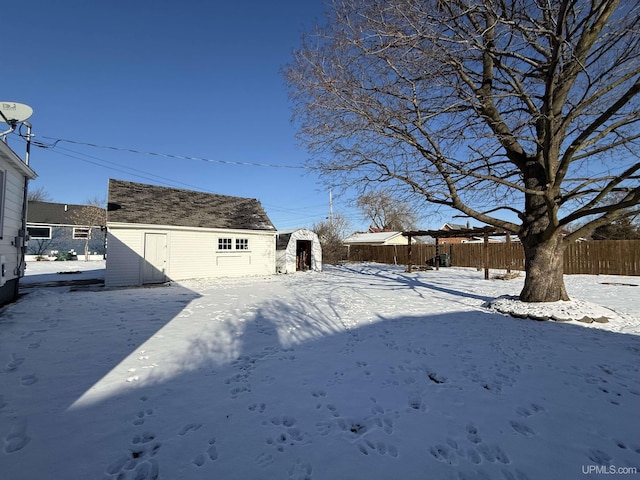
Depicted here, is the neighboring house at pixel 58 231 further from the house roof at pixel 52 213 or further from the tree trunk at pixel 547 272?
the tree trunk at pixel 547 272

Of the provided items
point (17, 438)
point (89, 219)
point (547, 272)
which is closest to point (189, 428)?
point (17, 438)

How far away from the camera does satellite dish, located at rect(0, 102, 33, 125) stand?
812 cm

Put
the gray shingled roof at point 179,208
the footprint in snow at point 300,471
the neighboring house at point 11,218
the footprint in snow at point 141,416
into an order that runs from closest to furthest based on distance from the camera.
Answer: the footprint in snow at point 300,471
the footprint in snow at point 141,416
the neighboring house at point 11,218
the gray shingled roof at point 179,208

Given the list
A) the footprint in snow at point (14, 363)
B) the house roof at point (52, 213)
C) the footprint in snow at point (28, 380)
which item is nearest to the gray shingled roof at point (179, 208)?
the footprint in snow at point (14, 363)

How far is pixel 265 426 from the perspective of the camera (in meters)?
2.73

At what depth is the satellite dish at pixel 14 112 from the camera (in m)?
8.12

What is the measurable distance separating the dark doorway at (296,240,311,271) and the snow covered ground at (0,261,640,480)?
13.0 meters

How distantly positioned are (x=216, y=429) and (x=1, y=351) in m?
4.17

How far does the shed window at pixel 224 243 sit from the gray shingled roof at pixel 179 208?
708mm

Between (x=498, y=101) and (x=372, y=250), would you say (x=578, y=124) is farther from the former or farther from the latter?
(x=372, y=250)

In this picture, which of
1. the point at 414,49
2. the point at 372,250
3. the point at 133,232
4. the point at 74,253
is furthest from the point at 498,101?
the point at 74,253

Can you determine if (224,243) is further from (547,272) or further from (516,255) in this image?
(516,255)

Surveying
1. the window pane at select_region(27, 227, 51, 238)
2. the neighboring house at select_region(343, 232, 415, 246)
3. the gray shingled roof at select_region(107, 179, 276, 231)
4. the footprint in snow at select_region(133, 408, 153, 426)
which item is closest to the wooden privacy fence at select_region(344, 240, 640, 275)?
the neighboring house at select_region(343, 232, 415, 246)

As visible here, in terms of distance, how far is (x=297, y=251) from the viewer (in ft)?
63.6
